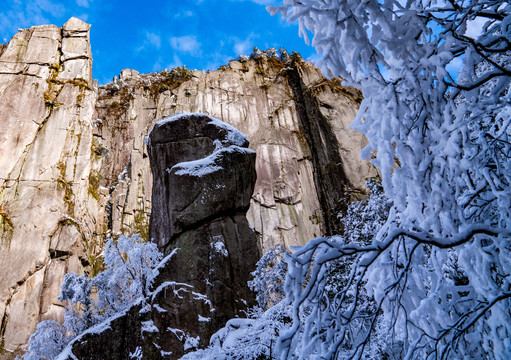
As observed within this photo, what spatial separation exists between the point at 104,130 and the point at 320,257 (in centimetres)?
2280

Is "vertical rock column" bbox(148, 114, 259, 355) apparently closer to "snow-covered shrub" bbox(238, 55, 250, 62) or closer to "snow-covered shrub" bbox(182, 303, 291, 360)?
"snow-covered shrub" bbox(182, 303, 291, 360)

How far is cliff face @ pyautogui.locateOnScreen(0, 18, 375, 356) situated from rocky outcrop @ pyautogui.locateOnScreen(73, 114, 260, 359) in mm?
9323

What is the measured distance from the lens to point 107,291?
9.13 m

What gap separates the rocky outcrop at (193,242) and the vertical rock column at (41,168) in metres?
9.47

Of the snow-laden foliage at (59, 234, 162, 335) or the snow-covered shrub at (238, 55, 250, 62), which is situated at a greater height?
the snow-covered shrub at (238, 55, 250, 62)

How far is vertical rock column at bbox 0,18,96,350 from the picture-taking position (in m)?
14.4

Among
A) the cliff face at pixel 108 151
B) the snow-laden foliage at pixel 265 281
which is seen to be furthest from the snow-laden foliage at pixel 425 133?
the cliff face at pixel 108 151

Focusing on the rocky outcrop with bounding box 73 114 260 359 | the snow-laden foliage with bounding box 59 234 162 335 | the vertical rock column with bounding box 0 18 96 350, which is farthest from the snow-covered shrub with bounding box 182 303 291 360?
the vertical rock column with bounding box 0 18 96 350

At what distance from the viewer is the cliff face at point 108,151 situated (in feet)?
51.3

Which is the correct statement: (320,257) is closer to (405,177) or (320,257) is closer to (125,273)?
(405,177)

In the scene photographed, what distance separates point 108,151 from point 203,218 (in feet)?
52.4

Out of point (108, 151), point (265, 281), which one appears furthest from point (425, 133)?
point (108, 151)

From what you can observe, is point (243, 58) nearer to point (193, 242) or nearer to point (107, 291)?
point (107, 291)

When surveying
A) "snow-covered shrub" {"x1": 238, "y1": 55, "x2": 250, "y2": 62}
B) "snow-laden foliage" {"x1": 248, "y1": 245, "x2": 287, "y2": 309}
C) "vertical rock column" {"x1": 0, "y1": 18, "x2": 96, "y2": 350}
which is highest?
"snow-covered shrub" {"x1": 238, "y1": 55, "x2": 250, "y2": 62}
